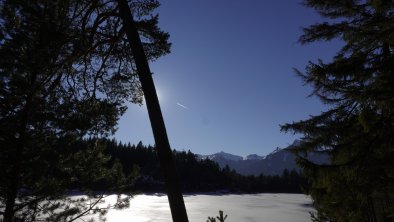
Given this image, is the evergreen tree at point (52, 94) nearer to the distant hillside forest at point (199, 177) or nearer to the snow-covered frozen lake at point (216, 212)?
the snow-covered frozen lake at point (216, 212)

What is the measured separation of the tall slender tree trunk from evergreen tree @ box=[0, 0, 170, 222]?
32.4 inches

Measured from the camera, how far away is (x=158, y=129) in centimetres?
614

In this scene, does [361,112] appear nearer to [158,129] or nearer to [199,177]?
[158,129]

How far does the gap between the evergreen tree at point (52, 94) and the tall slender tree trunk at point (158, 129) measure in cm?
82

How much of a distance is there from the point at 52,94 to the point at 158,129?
4.31 meters

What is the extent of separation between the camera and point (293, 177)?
15012 centimetres

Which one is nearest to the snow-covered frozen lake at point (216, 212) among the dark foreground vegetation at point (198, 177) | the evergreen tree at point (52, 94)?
the evergreen tree at point (52, 94)

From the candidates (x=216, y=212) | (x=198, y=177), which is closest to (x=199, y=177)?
(x=198, y=177)

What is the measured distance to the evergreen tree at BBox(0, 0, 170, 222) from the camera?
7445 millimetres

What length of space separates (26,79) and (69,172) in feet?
10.1

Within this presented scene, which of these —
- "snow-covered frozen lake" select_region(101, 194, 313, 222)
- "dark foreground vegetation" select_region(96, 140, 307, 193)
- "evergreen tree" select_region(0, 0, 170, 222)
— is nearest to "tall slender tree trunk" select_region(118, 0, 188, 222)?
"evergreen tree" select_region(0, 0, 170, 222)

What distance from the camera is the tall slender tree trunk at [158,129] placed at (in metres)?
5.74

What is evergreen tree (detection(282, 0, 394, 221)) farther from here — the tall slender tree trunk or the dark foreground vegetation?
the dark foreground vegetation

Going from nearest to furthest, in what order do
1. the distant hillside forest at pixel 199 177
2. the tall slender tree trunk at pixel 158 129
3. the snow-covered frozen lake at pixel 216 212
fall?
the tall slender tree trunk at pixel 158 129 < the snow-covered frozen lake at pixel 216 212 < the distant hillside forest at pixel 199 177
